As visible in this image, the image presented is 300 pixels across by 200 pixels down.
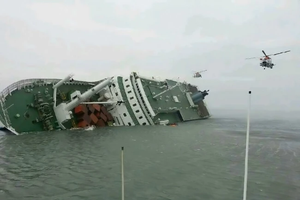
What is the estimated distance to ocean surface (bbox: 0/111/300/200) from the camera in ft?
49.6

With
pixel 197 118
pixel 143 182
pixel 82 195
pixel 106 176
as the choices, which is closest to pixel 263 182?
pixel 143 182

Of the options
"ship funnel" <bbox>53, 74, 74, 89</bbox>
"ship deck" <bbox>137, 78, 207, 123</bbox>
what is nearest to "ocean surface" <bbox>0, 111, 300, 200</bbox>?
"ship funnel" <bbox>53, 74, 74, 89</bbox>

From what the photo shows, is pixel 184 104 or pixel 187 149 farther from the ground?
pixel 184 104

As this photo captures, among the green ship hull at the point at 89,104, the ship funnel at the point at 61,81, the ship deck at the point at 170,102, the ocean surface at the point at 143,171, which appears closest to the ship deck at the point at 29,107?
the green ship hull at the point at 89,104

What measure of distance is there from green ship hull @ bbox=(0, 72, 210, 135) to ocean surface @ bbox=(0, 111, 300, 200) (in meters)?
8.60

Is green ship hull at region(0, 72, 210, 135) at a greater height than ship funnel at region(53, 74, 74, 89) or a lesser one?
lesser

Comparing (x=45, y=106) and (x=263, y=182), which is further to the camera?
(x=45, y=106)

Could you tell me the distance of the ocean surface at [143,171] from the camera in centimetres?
1513

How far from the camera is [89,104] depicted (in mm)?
46969

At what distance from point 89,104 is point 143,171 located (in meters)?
29.6

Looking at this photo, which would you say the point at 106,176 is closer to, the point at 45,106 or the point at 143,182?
the point at 143,182

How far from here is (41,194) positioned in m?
14.6

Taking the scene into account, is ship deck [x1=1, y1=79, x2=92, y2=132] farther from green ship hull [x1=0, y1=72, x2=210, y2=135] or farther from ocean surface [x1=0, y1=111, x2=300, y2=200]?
ocean surface [x1=0, y1=111, x2=300, y2=200]

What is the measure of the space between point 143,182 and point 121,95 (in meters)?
35.7
